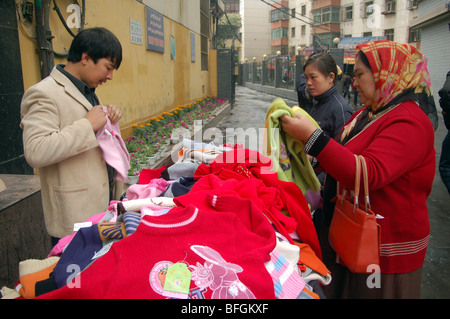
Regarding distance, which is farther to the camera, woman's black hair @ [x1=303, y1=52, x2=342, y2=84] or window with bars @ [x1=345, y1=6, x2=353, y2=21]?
window with bars @ [x1=345, y1=6, x2=353, y2=21]

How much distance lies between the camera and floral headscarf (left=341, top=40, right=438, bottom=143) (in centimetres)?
161

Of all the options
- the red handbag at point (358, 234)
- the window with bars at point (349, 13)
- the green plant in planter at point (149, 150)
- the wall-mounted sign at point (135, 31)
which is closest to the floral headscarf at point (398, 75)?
the red handbag at point (358, 234)

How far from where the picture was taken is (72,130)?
170cm

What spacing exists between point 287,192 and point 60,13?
12.1 feet

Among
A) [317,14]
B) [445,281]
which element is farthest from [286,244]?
[317,14]

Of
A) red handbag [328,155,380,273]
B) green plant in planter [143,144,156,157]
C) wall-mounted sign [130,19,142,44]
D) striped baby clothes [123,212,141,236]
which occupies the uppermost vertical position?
wall-mounted sign [130,19,142,44]

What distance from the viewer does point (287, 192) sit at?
175cm

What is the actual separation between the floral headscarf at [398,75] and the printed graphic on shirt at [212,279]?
3.78ft

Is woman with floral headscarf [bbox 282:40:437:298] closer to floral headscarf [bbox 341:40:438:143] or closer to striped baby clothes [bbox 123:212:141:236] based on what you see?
floral headscarf [bbox 341:40:438:143]

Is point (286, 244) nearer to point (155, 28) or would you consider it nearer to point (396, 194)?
point (396, 194)

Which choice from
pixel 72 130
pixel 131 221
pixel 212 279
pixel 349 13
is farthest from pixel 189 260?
pixel 349 13

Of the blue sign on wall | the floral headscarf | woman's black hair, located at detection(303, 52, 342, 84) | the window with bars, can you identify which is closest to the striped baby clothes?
the floral headscarf

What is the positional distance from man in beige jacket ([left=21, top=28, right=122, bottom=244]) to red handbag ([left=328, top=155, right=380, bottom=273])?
1351 millimetres

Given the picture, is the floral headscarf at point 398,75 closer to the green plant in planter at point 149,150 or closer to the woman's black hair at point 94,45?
the woman's black hair at point 94,45
